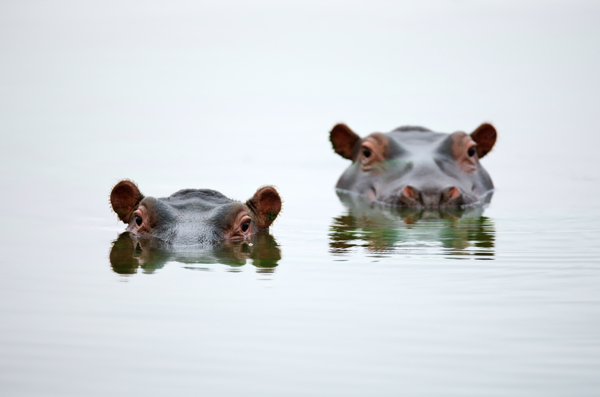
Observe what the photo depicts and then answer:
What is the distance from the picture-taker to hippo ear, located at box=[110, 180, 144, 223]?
9.50 m

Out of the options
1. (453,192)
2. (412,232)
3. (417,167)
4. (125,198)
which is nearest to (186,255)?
(125,198)

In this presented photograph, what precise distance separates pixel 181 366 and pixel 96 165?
14.1 metres

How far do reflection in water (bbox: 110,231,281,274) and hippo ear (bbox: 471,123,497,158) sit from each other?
6911 millimetres

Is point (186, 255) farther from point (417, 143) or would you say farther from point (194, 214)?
point (417, 143)

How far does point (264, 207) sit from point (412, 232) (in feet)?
5.24

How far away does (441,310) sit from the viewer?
20.3ft

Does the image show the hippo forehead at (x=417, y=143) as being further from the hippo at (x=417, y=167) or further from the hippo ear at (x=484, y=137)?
the hippo ear at (x=484, y=137)

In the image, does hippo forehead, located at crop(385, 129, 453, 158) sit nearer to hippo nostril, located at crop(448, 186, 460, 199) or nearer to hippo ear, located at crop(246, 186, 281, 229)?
hippo nostril, located at crop(448, 186, 460, 199)

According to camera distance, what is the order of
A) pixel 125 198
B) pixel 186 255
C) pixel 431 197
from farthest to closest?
pixel 431 197 → pixel 125 198 → pixel 186 255

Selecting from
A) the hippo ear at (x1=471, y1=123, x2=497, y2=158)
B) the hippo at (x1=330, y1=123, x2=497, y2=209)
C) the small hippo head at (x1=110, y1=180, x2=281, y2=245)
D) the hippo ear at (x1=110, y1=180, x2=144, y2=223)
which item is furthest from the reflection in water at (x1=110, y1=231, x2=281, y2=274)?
the hippo ear at (x1=471, y1=123, x2=497, y2=158)

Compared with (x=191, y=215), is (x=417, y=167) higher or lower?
higher

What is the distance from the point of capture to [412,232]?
10125 mm

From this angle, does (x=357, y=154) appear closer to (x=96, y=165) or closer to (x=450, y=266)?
(x=96, y=165)

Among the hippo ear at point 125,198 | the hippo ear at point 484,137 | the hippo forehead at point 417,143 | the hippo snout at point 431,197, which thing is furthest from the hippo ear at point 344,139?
the hippo ear at point 125,198
